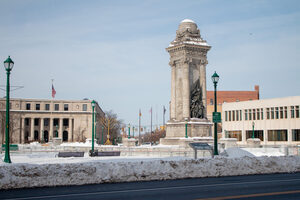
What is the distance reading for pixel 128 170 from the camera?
17.3 meters

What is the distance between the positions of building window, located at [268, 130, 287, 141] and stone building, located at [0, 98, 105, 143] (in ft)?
197

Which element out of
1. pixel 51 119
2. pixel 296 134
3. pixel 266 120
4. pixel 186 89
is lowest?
pixel 296 134

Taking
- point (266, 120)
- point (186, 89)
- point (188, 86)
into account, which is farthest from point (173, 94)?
point (266, 120)

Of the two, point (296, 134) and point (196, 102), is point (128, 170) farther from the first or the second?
point (296, 134)

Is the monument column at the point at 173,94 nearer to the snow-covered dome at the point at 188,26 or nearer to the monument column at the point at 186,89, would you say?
the monument column at the point at 186,89

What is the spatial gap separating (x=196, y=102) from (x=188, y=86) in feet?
7.86

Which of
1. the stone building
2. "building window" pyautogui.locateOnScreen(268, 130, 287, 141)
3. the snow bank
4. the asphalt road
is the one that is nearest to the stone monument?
the snow bank

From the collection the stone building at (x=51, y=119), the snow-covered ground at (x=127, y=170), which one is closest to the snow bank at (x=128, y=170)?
the snow-covered ground at (x=127, y=170)

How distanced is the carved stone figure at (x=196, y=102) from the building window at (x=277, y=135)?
3603 cm

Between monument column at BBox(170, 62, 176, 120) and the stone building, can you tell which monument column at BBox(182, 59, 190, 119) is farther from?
the stone building

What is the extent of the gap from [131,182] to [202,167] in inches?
151

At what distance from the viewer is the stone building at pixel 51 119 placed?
11888 cm

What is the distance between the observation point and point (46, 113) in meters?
122

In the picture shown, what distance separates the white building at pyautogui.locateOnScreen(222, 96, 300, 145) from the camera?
250ft
